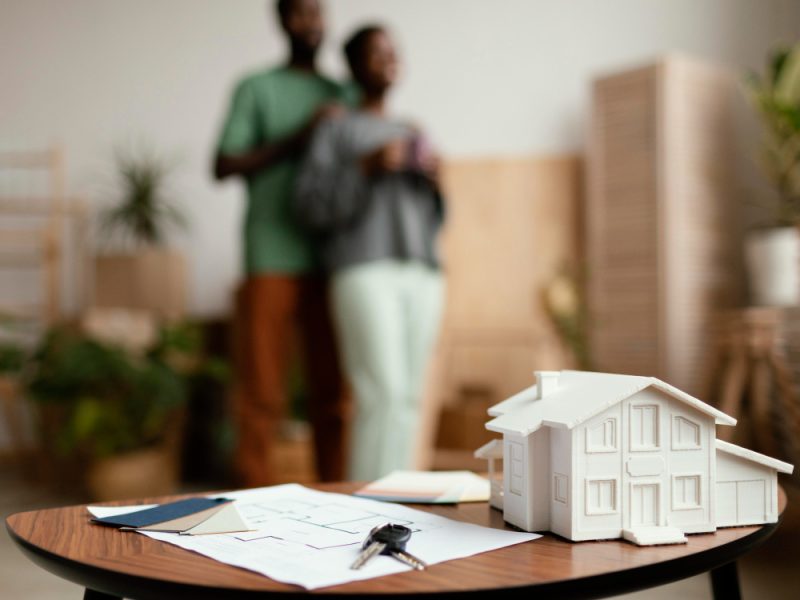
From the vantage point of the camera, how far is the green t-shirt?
7.46 ft

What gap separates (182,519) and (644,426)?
0.48 meters

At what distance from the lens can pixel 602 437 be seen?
789 millimetres

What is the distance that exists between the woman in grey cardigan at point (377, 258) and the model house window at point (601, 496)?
133 centimetres

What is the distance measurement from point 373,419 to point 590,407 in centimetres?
138

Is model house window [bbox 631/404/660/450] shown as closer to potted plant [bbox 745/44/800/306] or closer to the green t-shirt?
the green t-shirt

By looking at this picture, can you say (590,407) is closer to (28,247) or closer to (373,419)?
(373,419)

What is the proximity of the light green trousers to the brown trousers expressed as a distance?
0.63 ft

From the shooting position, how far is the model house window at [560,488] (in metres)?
0.79

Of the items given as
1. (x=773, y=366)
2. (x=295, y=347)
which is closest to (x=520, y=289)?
(x=295, y=347)

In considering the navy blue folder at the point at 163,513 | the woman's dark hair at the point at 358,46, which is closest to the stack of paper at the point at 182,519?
the navy blue folder at the point at 163,513

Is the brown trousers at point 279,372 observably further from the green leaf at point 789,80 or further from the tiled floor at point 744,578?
the green leaf at point 789,80

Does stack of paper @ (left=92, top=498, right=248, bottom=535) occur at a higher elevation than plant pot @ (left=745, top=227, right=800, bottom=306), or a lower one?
lower

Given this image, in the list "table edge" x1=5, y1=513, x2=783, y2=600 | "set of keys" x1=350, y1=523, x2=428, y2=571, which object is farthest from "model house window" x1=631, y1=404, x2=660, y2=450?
"set of keys" x1=350, y1=523, x2=428, y2=571

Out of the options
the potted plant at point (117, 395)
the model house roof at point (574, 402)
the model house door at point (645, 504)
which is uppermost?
the model house roof at point (574, 402)
